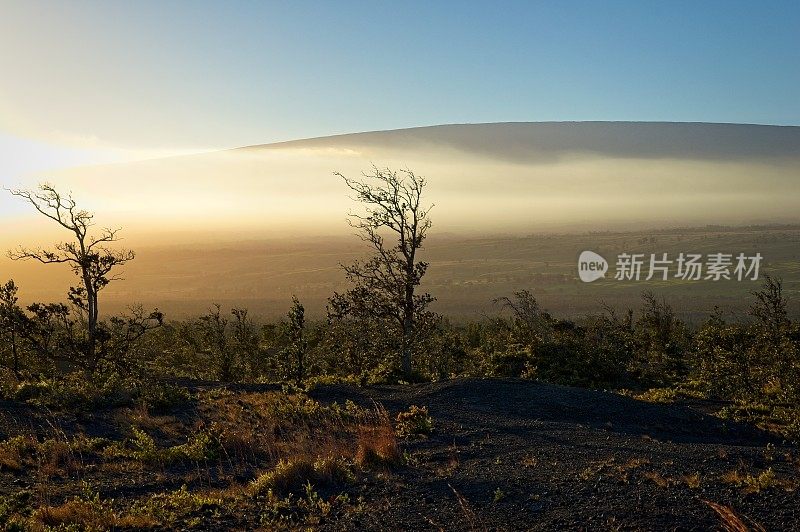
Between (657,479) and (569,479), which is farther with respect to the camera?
(569,479)

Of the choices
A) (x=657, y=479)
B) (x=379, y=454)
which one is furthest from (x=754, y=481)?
(x=379, y=454)

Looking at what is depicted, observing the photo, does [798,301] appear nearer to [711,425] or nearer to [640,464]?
[711,425]

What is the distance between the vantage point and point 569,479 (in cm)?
856

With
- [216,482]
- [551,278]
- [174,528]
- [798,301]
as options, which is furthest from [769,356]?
[551,278]

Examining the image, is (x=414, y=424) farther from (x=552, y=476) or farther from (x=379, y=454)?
(x=552, y=476)

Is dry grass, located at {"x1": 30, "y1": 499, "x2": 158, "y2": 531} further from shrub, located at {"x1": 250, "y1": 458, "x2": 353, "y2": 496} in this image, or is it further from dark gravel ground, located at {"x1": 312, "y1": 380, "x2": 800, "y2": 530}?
dark gravel ground, located at {"x1": 312, "y1": 380, "x2": 800, "y2": 530}

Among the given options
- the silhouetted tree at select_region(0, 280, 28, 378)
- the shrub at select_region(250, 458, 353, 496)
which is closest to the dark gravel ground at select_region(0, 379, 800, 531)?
the shrub at select_region(250, 458, 353, 496)

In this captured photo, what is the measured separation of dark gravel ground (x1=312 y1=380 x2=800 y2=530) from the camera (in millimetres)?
7199

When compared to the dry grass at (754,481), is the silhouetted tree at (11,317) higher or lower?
higher

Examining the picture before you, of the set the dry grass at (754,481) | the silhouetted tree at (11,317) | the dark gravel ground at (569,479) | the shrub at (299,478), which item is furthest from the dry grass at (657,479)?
the silhouetted tree at (11,317)

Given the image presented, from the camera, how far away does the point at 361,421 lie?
47.8 feet

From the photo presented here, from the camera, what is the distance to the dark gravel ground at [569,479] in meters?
7.20


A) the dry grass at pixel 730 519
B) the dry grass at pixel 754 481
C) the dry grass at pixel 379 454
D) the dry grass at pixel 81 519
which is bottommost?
the dry grass at pixel 379 454

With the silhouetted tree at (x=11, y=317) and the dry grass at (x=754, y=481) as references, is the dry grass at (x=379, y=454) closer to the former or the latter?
the dry grass at (x=754, y=481)
